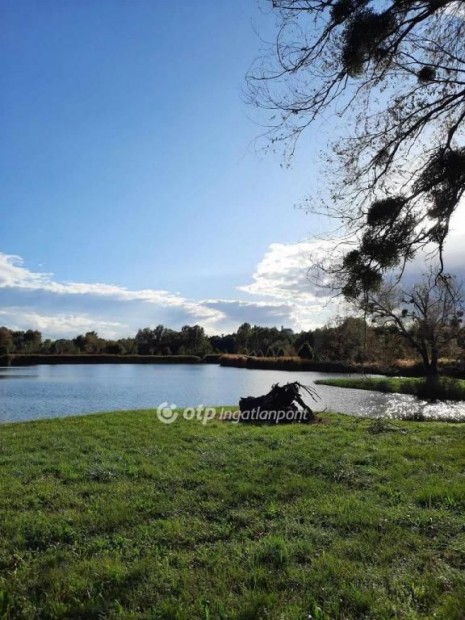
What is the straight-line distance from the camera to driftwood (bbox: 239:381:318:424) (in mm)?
14570

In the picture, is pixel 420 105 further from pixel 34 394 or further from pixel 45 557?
pixel 34 394

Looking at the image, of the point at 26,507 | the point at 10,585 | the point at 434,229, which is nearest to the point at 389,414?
the point at 434,229

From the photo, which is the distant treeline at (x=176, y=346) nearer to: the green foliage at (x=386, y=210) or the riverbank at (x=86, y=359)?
the riverbank at (x=86, y=359)

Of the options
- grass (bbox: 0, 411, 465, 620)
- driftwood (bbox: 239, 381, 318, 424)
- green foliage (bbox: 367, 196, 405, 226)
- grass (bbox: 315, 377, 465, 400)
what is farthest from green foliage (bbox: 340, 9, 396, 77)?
grass (bbox: 315, 377, 465, 400)

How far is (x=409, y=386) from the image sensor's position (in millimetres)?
31453

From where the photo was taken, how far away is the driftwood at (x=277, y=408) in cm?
1457

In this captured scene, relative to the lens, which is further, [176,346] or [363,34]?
[176,346]

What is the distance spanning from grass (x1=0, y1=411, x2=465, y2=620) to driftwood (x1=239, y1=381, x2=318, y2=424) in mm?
5882

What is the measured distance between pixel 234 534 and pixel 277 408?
1094 centimetres

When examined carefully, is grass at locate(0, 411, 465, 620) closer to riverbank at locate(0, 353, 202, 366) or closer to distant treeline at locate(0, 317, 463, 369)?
distant treeline at locate(0, 317, 463, 369)
